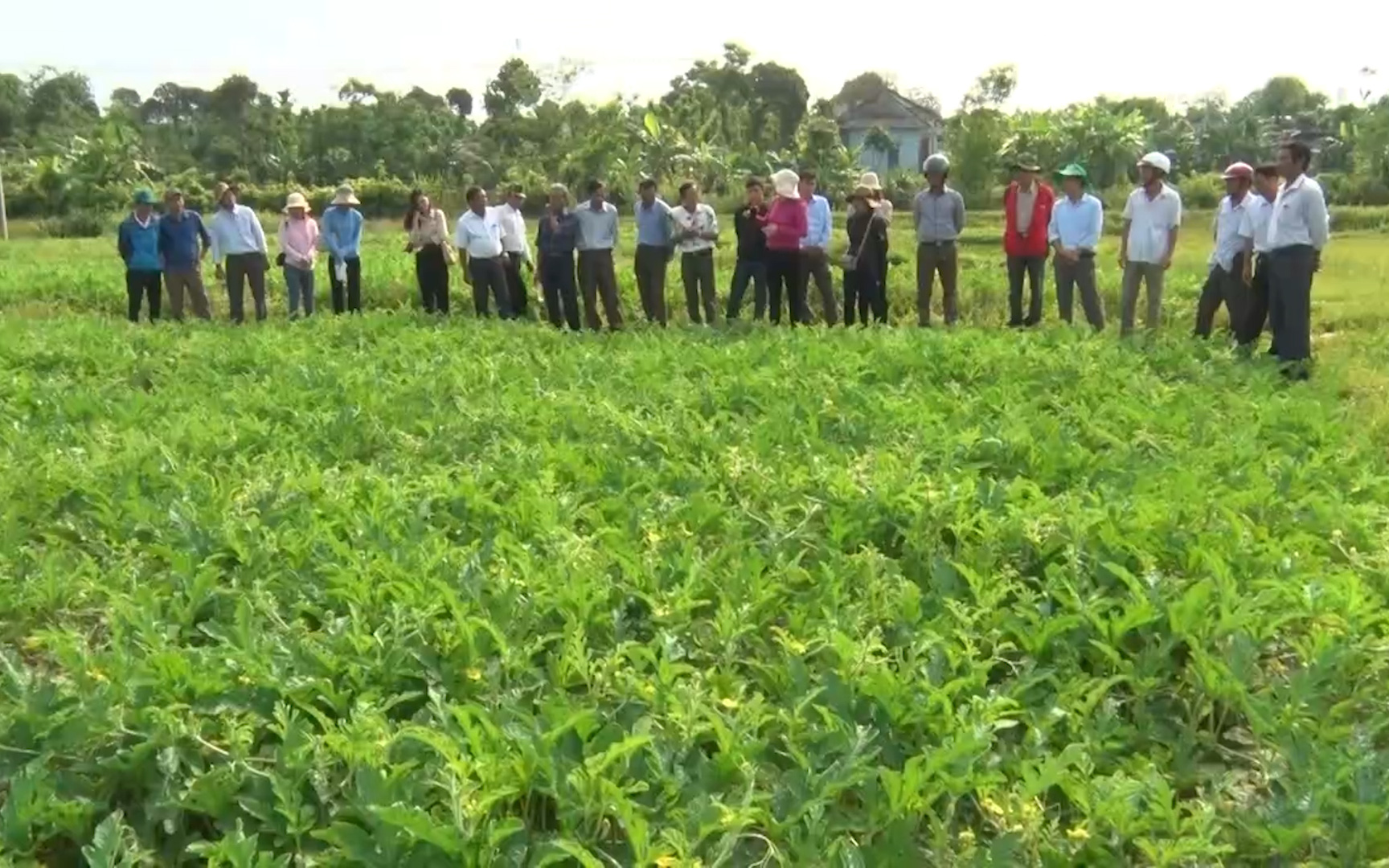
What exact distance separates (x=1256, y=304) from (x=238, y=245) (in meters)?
9.00

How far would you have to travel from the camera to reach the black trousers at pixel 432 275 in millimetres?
12586

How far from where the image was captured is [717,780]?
2.86 metres

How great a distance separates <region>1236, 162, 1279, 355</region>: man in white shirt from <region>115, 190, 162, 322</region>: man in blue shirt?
384 inches

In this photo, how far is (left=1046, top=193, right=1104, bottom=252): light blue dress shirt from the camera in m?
10.6

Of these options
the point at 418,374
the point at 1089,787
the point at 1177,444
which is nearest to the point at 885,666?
the point at 1089,787

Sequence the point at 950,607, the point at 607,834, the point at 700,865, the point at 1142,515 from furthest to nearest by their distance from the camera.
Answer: the point at 1142,515 < the point at 950,607 < the point at 607,834 < the point at 700,865

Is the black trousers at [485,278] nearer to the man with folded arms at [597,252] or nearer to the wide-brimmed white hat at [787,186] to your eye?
the man with folded arms at [597,252]

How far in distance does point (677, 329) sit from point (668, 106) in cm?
4006

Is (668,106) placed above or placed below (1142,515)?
above

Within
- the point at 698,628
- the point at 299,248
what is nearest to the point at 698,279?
the point at 299,248

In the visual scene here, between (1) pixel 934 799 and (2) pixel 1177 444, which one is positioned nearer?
(1) pixel 934 799

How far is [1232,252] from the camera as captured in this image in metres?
9.66

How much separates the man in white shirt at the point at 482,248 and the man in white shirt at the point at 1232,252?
6.19 meters

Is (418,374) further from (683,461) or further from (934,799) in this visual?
(934,799)
